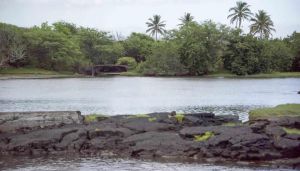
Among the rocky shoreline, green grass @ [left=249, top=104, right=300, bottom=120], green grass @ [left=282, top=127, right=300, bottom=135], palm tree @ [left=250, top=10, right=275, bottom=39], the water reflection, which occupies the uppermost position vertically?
palm tree @ [left=250, top=10, right=275, bottom=39]

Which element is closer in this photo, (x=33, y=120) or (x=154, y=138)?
(x=154, y=138)

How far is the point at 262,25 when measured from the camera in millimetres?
146375

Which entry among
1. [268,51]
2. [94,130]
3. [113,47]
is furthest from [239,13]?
[94,130]

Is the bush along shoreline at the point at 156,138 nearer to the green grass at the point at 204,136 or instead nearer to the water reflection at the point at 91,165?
the green grass at the point at 204,136

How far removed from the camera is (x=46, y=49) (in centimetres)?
13088

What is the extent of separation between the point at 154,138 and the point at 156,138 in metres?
0.13

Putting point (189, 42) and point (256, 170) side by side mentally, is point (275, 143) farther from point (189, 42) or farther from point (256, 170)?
point (189, 42)

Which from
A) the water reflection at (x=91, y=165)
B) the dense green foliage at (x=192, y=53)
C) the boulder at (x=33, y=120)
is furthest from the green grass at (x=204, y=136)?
the dense green foliage at (x=192, y=53)

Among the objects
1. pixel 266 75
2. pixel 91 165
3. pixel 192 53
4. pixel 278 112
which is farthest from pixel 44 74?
pixel 91 165

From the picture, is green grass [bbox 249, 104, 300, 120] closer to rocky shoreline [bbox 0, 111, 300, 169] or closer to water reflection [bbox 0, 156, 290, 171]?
rocky shoreline [bbox 0, 111, 300, 169]

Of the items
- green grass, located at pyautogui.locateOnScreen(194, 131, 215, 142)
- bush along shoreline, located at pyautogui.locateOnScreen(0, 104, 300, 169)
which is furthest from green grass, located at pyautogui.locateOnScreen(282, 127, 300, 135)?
green grass, located at pyautogui.locateOnScreen(194, 131, 215, 142)

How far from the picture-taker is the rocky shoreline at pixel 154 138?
1029 inches

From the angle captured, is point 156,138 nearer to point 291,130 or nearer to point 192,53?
point 291,130

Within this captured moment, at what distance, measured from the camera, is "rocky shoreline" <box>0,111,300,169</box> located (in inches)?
1029
